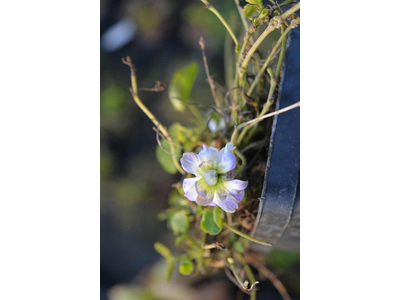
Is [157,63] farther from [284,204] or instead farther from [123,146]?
[284,204]

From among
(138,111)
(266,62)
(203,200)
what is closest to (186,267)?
(203,200)

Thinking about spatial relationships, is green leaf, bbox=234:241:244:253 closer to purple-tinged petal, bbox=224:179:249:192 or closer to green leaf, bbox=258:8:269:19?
purple-tinged petal, bbox=224:179:249:192

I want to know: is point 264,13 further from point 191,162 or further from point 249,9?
point 191,162

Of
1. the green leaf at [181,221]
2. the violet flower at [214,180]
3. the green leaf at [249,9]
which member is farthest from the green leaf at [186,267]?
the green leaf at [249,9]

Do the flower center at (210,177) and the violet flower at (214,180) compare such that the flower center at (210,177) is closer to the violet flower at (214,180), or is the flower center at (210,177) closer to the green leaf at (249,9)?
the violet flower at (214,180)

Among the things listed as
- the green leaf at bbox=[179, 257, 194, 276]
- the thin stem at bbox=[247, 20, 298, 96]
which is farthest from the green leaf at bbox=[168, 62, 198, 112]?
the green leaf at bbox=[179, 257, 194, 276]

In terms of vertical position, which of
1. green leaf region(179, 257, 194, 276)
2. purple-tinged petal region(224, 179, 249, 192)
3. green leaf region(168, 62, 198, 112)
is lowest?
green leaf region(179, 257, 194, 276)
